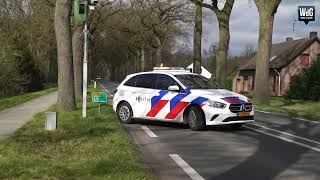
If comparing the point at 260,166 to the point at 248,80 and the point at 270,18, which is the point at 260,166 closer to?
the point at 270,18

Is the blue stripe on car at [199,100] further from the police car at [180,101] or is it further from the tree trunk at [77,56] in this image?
the tree trunk at [77,56]

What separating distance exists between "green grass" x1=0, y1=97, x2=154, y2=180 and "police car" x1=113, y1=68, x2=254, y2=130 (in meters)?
2.20

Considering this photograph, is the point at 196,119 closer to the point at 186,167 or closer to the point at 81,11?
the point at 81,11

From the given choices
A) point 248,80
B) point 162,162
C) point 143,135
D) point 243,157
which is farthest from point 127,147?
point 248,80

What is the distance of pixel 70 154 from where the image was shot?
9.81 metres

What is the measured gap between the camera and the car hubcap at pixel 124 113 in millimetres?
17062

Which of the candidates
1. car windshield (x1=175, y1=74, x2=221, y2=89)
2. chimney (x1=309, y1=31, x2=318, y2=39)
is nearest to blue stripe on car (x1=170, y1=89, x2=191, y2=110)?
car windshield (x1=175, y1=74, x2=221, y2=89)

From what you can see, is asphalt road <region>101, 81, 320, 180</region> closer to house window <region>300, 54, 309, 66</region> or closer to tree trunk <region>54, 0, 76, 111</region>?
tree trunk <region>54, 0, 76, 111</region>

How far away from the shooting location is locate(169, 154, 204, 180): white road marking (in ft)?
27.8

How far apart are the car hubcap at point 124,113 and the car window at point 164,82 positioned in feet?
4.32

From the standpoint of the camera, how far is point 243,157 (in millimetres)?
10516

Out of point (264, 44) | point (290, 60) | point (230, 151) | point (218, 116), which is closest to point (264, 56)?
point (264, 44)

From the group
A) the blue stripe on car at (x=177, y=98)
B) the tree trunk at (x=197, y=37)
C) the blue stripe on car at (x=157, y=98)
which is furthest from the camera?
the tree trunk at (x=197, y=37)

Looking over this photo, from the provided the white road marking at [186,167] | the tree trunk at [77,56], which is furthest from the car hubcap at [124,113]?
the tree trunk at [77,56]
